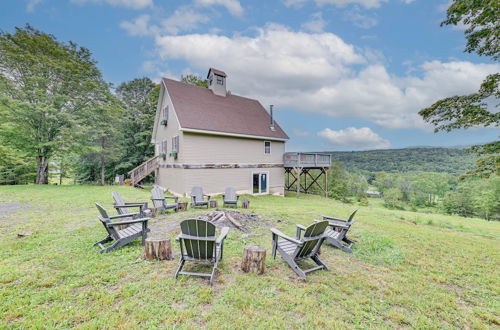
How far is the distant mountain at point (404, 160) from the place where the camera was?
2178 inches

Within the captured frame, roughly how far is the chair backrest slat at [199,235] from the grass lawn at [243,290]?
0.42 m

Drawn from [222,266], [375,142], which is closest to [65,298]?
[222,266]

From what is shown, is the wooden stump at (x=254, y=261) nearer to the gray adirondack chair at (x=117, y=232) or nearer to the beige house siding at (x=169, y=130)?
the gray adirondack chair at (x=117, y=232)

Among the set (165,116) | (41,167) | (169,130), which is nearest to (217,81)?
(165,116)

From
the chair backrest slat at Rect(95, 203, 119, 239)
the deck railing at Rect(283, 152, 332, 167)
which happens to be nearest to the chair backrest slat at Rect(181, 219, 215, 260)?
the chair backrest slat at Rect(95, 203, 119, 239)

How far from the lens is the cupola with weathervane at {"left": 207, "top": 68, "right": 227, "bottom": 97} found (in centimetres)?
1675

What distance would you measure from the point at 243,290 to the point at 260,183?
1357cm

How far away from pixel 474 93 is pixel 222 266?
10371 millimetres

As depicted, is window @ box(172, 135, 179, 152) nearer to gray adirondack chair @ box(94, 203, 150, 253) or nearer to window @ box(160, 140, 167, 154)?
window @ box(160, 140, 167, 154)

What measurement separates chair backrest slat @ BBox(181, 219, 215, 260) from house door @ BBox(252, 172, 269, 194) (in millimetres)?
13095

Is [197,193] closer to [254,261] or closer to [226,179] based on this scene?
[226,179]

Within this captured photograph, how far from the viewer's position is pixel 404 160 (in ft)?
216

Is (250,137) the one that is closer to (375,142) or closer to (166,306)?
(166,306)

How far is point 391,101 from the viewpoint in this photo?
1792cm
